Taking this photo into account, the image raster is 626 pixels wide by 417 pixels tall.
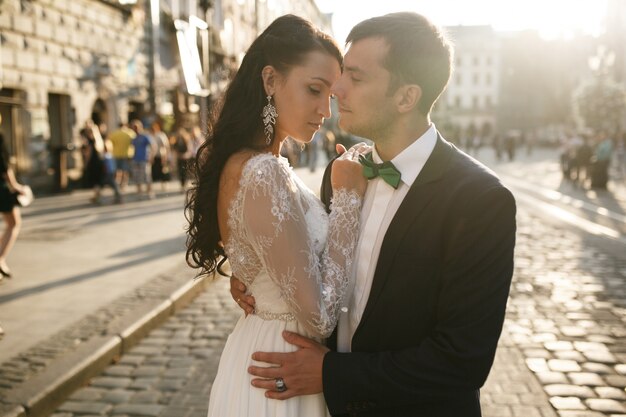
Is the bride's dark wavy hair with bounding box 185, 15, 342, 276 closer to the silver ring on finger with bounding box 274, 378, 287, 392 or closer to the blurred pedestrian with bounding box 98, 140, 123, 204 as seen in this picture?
the silver ring on finger with bounding box 274, 378, 287, 392

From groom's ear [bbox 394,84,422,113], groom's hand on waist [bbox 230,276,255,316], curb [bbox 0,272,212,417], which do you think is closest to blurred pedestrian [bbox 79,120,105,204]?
curb [bbox 0,272,212,417]

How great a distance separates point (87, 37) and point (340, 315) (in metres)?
17.8

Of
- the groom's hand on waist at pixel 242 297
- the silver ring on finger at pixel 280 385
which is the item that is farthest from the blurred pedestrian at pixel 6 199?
the silver ring on finger at pixel 280 385

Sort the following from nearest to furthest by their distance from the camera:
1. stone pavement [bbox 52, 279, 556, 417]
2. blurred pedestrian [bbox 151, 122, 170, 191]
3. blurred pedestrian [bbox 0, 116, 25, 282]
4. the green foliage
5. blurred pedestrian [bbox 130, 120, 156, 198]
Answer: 1. stone pavement [bbox 52, 279, 556, 417]
2. blurred pedestrian [bbox 0, 116, 25, 282]
3. blurred pedestrian [bbox 130, 120, 156, 198]
4. blurred pedestrian [bbox 151, 122, 170, 191]
5. the green foliage

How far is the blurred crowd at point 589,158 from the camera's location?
19.3 metres

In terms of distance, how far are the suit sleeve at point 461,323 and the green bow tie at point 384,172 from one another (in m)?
0.23

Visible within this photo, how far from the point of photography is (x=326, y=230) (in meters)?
2.14

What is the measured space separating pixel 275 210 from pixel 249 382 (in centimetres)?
59

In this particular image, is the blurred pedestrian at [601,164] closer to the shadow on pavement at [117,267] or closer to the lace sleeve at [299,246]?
the shadow on pavement at [117,267]

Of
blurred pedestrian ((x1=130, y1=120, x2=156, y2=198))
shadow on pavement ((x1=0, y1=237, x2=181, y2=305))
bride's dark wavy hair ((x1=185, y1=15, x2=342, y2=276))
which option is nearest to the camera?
bride's dark wavy hair ((x1=185, y1=15, x2=342, y2=276))

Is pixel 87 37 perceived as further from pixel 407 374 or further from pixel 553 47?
pixel 553 47

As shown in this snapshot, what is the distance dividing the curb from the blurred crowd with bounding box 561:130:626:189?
55.3ft

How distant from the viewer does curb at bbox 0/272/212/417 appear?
3.97 metres

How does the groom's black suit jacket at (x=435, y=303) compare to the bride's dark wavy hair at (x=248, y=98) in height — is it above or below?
below
